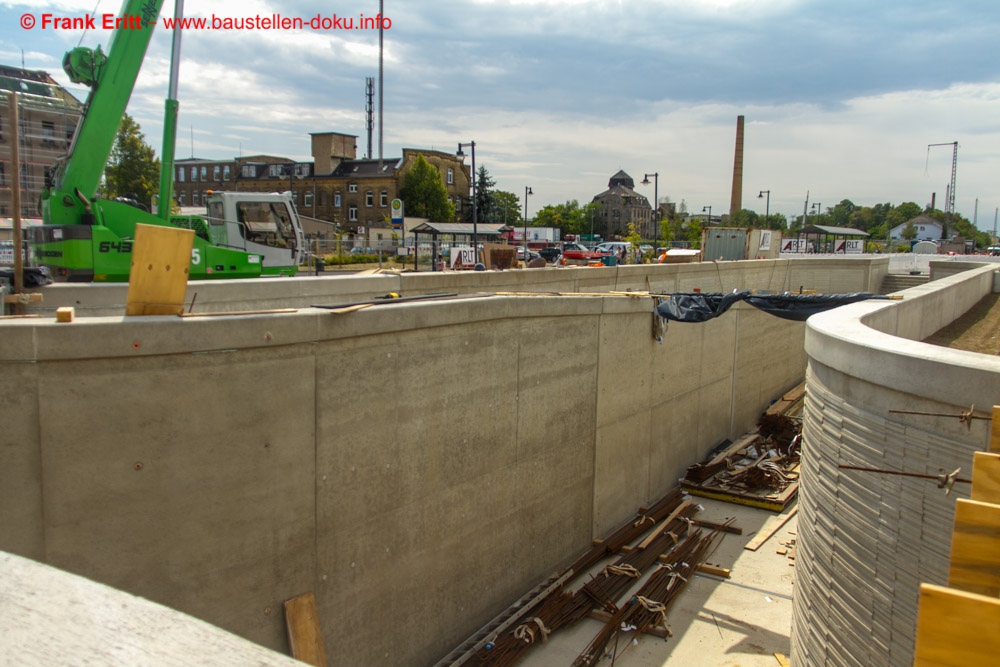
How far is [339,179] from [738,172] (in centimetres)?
4128

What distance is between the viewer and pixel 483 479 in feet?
28.0

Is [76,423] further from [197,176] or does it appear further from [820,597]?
[197,176]

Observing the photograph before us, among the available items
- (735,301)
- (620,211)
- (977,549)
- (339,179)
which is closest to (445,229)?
(735,301)

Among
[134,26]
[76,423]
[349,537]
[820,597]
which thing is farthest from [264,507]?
[134,26]

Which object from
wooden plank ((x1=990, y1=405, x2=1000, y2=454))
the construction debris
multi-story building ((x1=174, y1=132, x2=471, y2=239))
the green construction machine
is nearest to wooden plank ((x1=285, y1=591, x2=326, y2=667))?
wooden plank ((x1=990, y1=405, x2=1000, y2=454))

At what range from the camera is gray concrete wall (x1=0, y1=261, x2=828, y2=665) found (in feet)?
16.9

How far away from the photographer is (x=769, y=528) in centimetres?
1164

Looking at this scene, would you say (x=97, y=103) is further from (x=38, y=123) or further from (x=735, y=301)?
(x=38, y=123)

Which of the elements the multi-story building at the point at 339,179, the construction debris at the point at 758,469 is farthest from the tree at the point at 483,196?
the construction debris at the point at 758,469

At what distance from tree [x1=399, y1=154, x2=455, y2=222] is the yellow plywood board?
62.7 meters

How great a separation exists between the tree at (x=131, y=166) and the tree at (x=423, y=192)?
27.2m

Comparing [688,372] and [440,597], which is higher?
[688,372]

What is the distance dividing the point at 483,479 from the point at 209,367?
12.6 feet

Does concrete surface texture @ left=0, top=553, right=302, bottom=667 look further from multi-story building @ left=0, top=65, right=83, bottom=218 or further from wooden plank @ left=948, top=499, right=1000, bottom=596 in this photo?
multi-story building @ left=0, top=65, right=83, bottom=218
